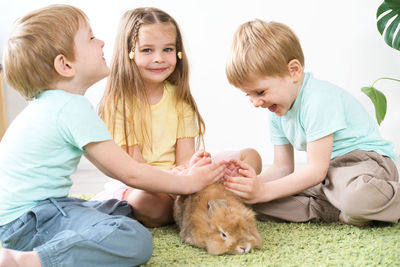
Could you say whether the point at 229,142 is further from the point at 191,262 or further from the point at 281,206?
the point at 191,262

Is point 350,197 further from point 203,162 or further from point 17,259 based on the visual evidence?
point 17,259

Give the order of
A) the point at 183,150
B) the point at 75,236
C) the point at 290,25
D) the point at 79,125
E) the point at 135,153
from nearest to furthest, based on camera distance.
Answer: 1. the point at 75,236
2. the point at 79,125
3. the point at 135,153
4. the point at 183,150
5. the point at 290,25

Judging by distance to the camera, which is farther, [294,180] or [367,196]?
[294,180]

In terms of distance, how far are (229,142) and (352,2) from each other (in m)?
1.22

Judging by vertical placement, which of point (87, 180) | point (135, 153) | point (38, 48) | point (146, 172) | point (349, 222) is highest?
point (38, 48)

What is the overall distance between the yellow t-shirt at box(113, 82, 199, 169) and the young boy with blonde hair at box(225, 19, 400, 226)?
0.44m

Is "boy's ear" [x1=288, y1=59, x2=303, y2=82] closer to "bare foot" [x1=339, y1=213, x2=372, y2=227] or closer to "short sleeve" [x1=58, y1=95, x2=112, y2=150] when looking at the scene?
"bare foot" [x1=339, y1=213, x2=372, y2=227]

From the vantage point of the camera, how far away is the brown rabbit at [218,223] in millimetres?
1414

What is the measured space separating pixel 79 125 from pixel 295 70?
78 cm

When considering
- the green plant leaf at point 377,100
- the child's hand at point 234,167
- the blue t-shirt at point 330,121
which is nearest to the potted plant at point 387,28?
the green plant leaf at point 377,100

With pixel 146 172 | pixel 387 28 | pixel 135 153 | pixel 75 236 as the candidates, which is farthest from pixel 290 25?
pixel 75 236

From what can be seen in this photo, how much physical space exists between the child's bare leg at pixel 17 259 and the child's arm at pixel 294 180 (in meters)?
0.66

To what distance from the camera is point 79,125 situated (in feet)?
4.61

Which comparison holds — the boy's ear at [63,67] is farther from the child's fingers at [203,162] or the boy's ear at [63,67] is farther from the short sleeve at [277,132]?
the short sleeve at [277,132]
